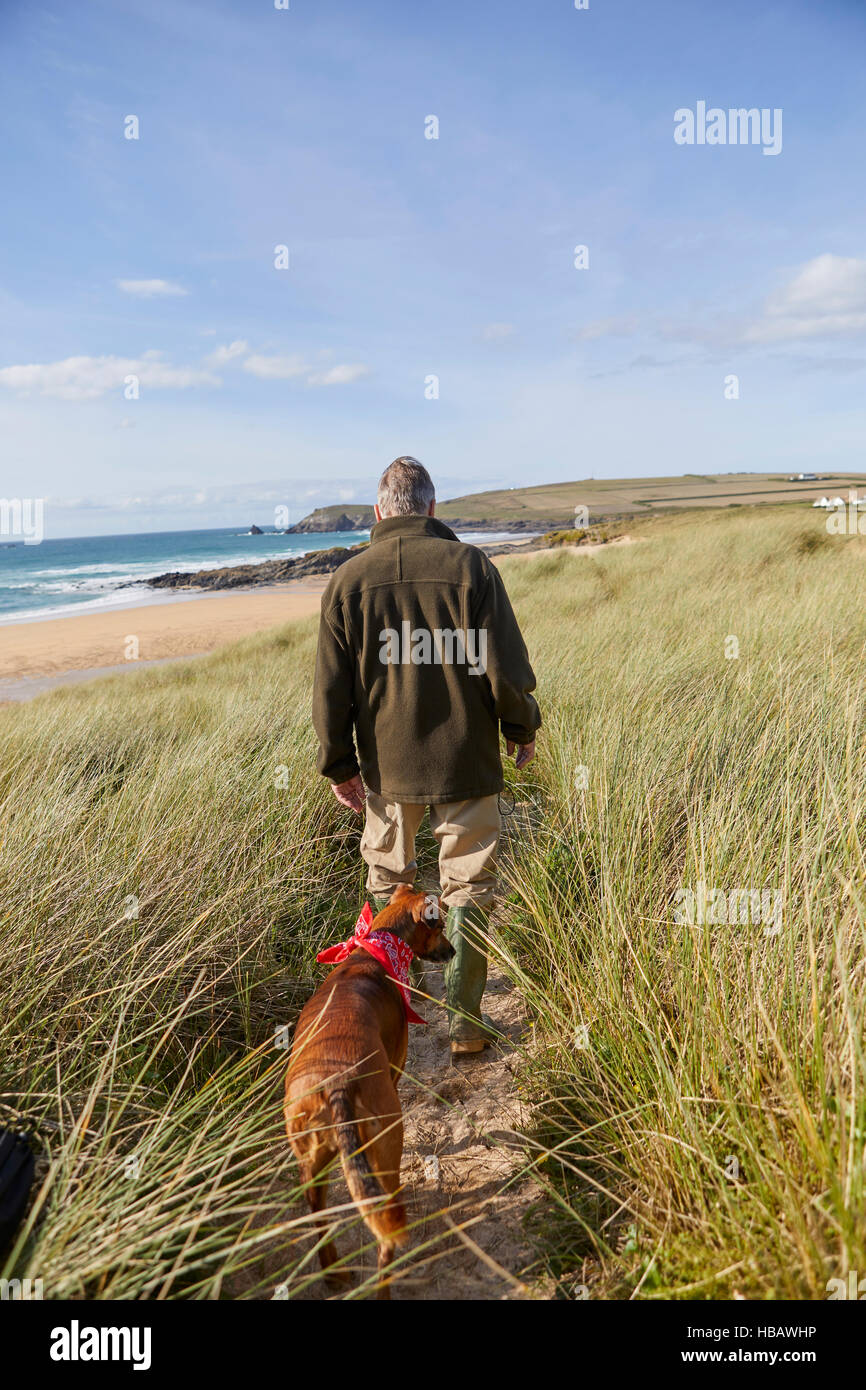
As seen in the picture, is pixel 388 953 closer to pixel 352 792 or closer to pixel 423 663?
pixel 352 792

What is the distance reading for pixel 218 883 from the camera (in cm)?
304

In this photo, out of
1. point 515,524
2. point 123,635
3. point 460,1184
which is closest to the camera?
point 460,1184

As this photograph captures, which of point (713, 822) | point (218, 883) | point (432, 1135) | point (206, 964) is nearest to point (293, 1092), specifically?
point (432, 1135)

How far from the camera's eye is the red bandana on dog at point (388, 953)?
7.64ft

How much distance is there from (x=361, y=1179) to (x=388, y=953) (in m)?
0.73

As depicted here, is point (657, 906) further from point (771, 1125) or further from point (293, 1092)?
point (293, 1092)

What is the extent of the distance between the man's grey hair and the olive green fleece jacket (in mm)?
81

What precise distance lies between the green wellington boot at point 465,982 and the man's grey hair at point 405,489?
1.75 meters

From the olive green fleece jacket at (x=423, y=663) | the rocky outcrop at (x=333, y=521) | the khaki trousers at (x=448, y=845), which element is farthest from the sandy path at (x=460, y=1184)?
the rocky outcrop at (x=333, y=521)

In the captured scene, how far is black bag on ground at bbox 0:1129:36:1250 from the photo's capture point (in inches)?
61.3

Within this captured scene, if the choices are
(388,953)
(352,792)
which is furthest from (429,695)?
(388,953)

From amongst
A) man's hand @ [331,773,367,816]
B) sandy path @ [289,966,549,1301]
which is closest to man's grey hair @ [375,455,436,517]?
man's hand @ [331,773,367,816]

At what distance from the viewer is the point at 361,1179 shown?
1.69 m
